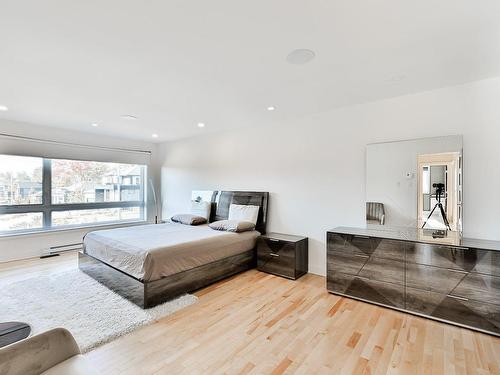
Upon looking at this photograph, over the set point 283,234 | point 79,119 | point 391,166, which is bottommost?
point 283,234

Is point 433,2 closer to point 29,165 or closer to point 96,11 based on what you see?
point 96,11

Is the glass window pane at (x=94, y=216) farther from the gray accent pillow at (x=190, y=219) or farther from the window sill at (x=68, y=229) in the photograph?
the gray accent pillow at (x=190, y=219)

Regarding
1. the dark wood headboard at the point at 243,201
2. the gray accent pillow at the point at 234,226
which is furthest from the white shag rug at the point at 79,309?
the dark wood headboard at the point at 243,201

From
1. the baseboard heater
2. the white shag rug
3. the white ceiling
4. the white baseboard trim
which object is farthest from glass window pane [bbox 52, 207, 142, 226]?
the white baseboard trim

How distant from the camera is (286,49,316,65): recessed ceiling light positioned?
6.79 feet

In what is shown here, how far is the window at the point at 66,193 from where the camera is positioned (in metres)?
4.35

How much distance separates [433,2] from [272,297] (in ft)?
9.68

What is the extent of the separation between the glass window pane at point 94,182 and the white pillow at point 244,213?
3.02 m

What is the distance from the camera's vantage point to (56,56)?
2154 millimetres

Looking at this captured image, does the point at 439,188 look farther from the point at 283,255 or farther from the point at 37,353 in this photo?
the point at 37,353

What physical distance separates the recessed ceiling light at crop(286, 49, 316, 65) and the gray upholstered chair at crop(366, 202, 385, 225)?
2001 mm

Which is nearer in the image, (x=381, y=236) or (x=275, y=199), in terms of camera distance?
(x=381, y=236)

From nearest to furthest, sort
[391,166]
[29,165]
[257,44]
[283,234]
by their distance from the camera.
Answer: [257,44] < [391,166] < [283,234] < [29,165]

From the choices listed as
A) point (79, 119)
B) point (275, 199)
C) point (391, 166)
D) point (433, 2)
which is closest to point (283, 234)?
point (275, 199)
